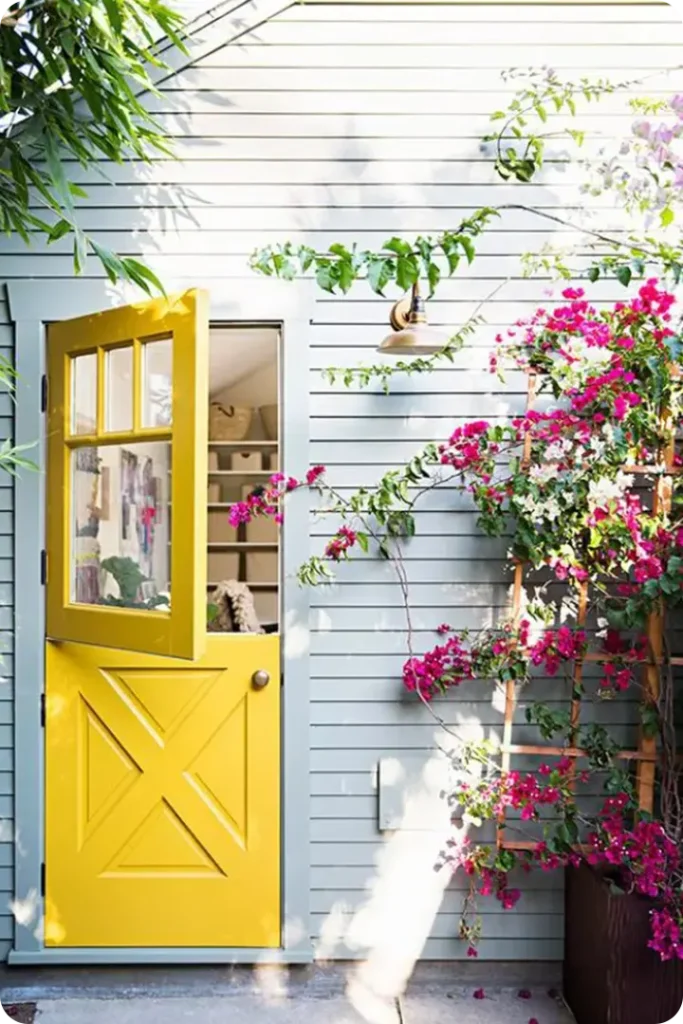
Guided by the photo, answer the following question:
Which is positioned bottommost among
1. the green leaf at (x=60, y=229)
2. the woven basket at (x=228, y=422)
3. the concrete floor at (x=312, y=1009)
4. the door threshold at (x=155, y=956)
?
the concrete floor at (x=312, y=1009)

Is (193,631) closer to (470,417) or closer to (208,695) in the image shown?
(208,695)

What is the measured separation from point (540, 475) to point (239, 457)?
1451 mm

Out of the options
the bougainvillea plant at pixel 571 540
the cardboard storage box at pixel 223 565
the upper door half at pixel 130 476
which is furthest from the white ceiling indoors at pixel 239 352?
the cardboard storage box at pixel 223 565

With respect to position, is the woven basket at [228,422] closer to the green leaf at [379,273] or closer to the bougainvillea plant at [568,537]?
Answer: the bougainvillea plant at [568,537]

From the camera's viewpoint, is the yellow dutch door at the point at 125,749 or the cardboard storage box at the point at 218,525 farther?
the cardboard storage box at the point at 218,525

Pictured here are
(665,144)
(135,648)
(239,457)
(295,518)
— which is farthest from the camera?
(239,457)

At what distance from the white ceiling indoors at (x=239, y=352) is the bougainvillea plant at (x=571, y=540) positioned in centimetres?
28

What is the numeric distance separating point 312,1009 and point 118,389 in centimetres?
214

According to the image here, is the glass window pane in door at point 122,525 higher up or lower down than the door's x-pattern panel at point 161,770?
higher up

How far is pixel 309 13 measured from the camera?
10.3 ft

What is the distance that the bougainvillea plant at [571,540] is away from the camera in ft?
9.38

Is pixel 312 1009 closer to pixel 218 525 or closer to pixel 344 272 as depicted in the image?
pixel 218 525

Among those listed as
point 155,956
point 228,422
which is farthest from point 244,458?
point 155,956

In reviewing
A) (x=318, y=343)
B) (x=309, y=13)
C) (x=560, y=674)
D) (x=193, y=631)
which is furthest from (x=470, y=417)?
(x=309, y=13)
